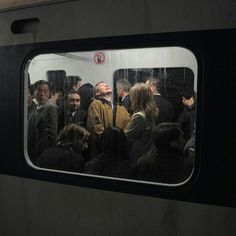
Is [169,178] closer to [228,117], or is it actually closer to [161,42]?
[228,117]

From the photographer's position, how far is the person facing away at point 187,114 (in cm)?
205

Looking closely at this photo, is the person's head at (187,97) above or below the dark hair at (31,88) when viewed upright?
below

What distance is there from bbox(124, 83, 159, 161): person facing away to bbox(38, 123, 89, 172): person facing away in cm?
33

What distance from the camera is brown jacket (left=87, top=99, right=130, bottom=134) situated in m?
2.27

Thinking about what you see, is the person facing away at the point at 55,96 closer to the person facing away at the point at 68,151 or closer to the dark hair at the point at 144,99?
the person facing away at the point at 68,151

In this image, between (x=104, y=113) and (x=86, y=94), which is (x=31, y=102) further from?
(x=104, y=113)

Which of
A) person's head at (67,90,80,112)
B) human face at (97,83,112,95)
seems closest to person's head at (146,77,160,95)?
human face at (97,83,112,95)

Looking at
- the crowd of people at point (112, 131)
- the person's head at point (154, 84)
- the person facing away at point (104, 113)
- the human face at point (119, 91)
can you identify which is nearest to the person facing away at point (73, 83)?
the crowd of people at point (112, 131)

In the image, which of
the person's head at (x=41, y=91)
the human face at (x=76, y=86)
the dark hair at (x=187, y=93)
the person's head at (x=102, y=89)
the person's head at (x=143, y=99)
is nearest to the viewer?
the dark hair at (x=187, y=93)

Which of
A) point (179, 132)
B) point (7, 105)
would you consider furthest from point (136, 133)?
point (7, 105)

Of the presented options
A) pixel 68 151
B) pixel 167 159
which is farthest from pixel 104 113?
pixel 167 159

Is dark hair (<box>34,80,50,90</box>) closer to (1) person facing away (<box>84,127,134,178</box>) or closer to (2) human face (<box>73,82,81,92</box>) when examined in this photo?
(2) human face (<box>73,82,81,92</box>)

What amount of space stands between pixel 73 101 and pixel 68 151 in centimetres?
31

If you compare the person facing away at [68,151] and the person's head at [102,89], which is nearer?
the person's head at [102,89]
